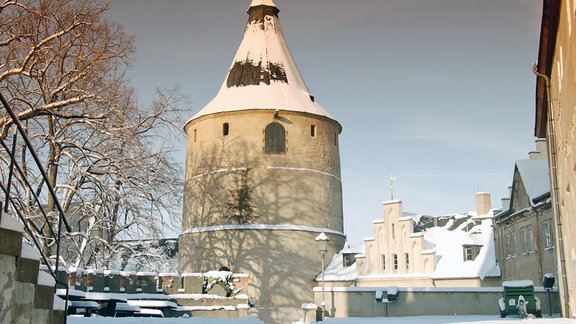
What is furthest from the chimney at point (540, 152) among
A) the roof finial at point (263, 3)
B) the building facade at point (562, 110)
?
→ the roof finial at point (263, 3)

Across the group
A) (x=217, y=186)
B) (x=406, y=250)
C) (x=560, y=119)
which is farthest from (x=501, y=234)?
(x=560, y=119)

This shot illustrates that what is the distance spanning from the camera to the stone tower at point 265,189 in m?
33.3

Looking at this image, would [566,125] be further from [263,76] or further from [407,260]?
[263,76]

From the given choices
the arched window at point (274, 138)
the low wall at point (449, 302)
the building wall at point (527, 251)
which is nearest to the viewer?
the low wall at point (449, 302)

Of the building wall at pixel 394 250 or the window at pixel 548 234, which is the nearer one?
the window at pixel 548 234

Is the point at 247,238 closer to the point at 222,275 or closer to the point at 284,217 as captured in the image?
the point at 284,217

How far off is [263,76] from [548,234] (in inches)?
678

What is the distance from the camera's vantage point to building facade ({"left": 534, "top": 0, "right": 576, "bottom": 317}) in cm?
1291

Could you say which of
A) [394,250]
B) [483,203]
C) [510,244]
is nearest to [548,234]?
[510,244]

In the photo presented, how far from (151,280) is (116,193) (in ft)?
11.7

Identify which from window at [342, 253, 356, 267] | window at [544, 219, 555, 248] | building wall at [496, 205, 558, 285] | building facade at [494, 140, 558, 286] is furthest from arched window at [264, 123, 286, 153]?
window at [544, 219, 555, 248]

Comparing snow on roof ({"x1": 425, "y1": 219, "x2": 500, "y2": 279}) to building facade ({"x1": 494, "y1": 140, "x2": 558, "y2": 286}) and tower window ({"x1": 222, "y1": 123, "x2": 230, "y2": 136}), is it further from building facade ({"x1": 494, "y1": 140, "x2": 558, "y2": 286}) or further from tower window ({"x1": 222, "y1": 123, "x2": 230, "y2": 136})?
tower window ({"x1": 222, "y1": 123, "x2": 230, "y2": 136})

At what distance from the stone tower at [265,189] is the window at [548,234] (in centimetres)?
1153

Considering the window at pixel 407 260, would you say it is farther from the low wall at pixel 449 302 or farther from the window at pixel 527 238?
the low wall at pixel 449 302
